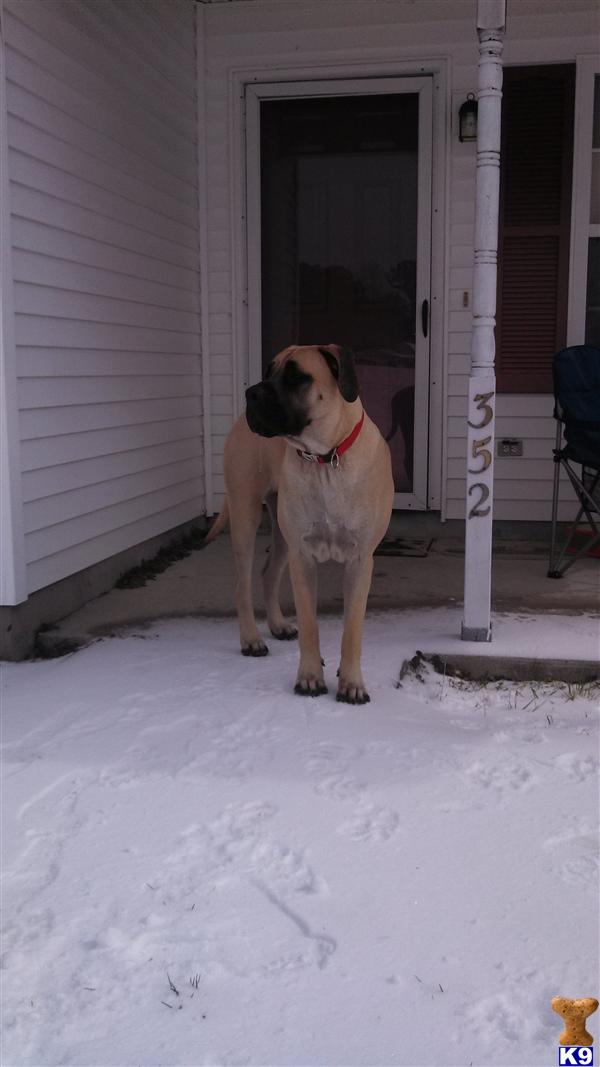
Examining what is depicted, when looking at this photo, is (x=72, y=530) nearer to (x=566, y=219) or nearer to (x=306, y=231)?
(x=306, y=231)

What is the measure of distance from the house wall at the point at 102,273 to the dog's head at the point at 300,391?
1.32m

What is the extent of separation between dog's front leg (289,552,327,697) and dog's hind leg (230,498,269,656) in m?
0.46

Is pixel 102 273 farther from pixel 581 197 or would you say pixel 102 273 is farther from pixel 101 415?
pixel 581 197

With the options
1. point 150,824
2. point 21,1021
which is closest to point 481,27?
point 150,824

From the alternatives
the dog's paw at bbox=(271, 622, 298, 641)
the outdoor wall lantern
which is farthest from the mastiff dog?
the outdoor wall lantern

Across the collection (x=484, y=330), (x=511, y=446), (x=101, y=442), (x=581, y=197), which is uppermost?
(x=581, y=197)

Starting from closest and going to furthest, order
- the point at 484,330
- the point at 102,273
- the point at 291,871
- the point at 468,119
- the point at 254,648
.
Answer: the point at 291,871, the point at 484,330, the point at 254,648, the point at 102,273, the point at 468,119

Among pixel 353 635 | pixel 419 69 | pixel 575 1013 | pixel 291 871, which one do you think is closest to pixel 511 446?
pixel 419 69

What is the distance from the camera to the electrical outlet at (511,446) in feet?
19.7

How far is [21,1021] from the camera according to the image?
1.81m

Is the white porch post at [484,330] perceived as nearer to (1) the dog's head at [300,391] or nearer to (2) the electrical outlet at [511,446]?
(1) the dog's head at [300,391]

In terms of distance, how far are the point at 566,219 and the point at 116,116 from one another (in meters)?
2.61

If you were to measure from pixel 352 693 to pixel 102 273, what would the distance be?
259 cm

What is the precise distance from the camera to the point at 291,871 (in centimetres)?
227
